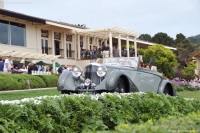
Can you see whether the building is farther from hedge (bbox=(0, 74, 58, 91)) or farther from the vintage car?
the vintage car

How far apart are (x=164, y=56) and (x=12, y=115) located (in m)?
40.8

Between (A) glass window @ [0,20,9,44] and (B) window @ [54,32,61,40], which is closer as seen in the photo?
(A) glass window @ [0,20,9,44]

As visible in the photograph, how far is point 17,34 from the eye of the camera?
33562 millimetres

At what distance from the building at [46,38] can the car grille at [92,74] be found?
16.9 m

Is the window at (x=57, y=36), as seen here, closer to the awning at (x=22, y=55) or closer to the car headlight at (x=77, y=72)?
the awning at (x=22, y=55)

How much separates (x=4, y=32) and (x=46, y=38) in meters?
6.57

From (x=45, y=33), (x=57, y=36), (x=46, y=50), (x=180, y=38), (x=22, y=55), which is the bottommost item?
(x=22, y=55)

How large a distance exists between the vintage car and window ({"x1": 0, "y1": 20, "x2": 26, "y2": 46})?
1996cm

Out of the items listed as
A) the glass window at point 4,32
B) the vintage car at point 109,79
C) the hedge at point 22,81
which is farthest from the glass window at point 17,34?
the vintage car at point 109,79

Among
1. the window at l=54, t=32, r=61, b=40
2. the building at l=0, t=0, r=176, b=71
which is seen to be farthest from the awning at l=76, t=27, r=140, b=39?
the window at l=54, t=32, r=61, b=40

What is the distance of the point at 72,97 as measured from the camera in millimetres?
7754

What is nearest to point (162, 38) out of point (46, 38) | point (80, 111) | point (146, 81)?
point (46, 38)

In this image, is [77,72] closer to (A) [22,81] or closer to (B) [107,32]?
(A) [22,81]

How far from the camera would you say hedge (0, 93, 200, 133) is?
6427 mm
